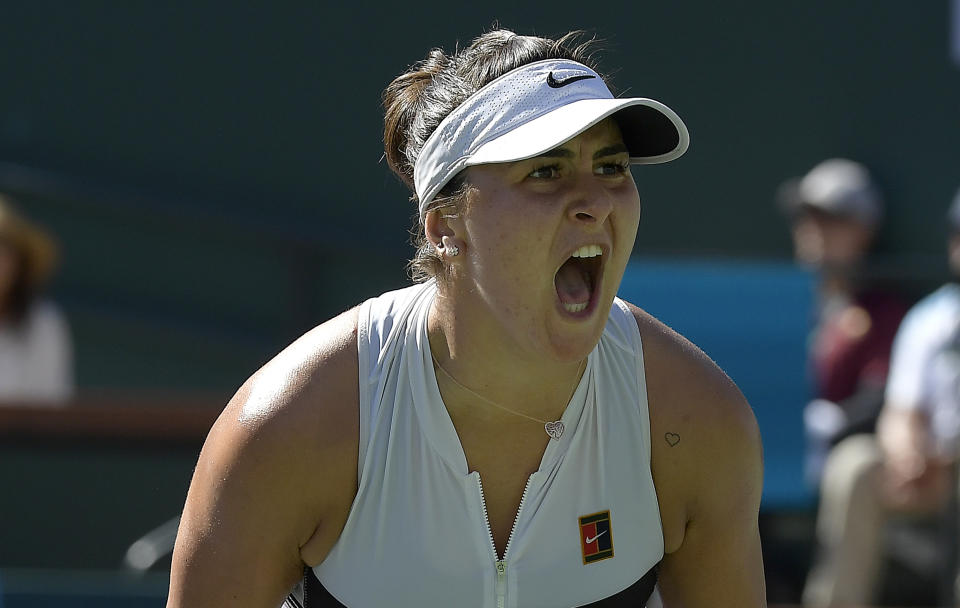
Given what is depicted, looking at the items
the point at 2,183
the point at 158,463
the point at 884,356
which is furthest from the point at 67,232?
the point at 884,356

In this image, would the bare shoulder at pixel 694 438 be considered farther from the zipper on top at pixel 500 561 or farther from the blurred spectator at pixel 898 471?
the blurred spectator at pixel 898 471

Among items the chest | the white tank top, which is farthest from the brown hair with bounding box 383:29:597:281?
the chest

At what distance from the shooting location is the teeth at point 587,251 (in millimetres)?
2186

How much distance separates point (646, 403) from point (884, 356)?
3.04m

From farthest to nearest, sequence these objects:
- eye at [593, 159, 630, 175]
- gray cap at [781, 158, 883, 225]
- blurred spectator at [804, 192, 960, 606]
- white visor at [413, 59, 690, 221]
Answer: gray cap at [781, 158, 883, 225]
blurred spectator at [804, 192, 960, 606]
eye at [593, 159, 630, 175]
white visor at [413, 59, 690, 221]

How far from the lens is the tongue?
88.3 inches

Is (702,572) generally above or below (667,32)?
below

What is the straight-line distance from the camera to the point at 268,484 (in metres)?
2.25

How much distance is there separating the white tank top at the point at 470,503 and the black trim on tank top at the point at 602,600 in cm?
1

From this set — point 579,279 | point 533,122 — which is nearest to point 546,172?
point 533,122

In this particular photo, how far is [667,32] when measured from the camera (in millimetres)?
6352

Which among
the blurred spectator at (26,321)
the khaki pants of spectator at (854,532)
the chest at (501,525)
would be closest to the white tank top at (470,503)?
the chest at (501,525)

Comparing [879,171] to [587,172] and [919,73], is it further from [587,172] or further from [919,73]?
[587,172]

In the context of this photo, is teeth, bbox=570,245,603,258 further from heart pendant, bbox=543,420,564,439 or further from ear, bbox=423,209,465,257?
heart pendant, bbox=543,420,564,439
